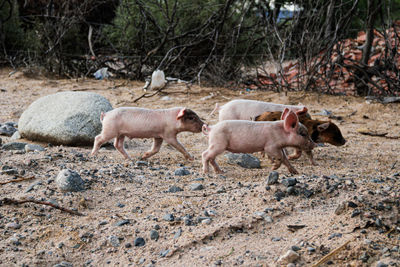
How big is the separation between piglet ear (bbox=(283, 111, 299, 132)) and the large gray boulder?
2.67 m

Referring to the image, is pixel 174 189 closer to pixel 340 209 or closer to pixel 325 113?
pixel 340 209

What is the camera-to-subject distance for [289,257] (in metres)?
2.60

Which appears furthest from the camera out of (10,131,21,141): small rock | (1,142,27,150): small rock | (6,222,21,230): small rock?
(10,131,21,141): small rock

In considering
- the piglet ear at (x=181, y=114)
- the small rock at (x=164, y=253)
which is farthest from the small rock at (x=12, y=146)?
the small rock at (x=164, y=253)

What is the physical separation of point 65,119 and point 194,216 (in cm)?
327

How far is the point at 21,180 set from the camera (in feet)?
13.2

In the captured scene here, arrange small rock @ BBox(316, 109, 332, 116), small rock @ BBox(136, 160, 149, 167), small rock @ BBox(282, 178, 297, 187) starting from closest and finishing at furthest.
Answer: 1. small rock @ BBox(282, 178, 297, 187)
2. small rock @ BBox(136, 160, 149, 167)
3. small rock @ BBox(316, 109, 332, 116)

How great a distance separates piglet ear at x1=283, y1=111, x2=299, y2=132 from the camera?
4.54 m

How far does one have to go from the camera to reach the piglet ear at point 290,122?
454 centimetres

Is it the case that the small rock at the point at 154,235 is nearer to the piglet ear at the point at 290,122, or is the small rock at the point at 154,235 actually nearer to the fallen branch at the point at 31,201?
the fallen branch at the point at 31,201

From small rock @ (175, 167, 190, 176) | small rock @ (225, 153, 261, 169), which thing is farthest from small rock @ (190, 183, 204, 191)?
small rock @ (225, 153, 261, 169)

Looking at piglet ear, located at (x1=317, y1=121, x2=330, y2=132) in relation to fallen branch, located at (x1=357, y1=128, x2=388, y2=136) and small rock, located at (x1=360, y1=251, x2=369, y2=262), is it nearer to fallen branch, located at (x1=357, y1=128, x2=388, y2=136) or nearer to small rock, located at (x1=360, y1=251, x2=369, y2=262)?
fallen branch, located at (x1=357, y1=128, x2=388, y2=136)

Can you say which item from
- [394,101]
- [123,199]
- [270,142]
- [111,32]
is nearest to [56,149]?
[123,199]

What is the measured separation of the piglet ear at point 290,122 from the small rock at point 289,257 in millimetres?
2119
